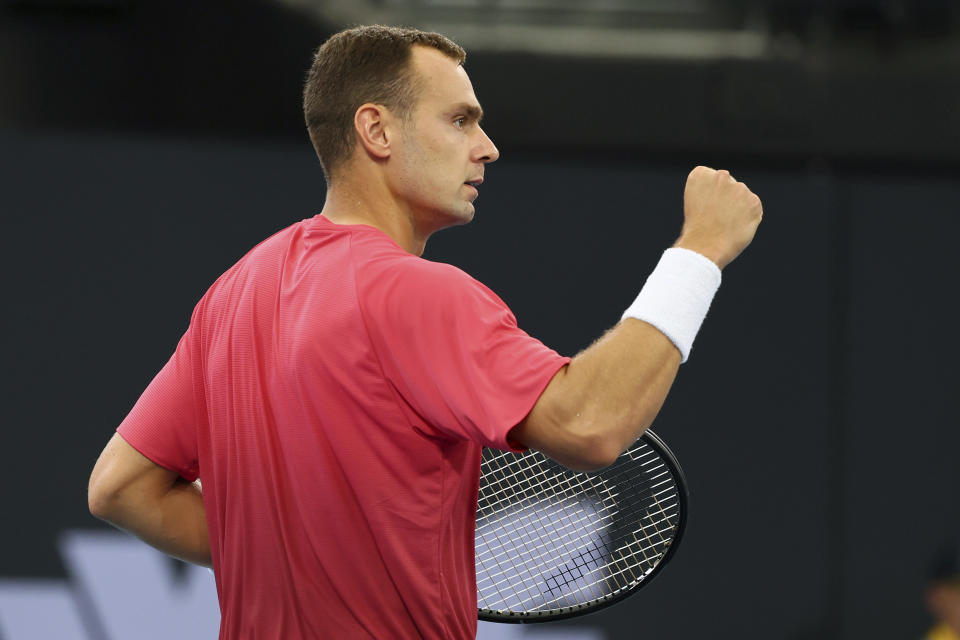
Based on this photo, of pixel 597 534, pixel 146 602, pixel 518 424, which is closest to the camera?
pixel 518 424

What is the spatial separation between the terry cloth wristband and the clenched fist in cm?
3

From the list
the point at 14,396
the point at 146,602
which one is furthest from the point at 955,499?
the point at 14,396

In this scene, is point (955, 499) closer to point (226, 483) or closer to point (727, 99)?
point (727, 99)

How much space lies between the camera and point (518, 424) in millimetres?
1327

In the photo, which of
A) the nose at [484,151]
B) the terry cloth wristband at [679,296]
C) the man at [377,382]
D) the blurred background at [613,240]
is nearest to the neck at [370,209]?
the man at [377,382]

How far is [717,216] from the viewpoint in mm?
1482

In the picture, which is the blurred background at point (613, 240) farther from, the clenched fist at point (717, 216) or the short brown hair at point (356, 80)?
the clenched fist at point (717, 216)

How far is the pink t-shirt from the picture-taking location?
4.42ft

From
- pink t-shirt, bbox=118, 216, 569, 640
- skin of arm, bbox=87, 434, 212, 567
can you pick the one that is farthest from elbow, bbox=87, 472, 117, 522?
pink t-shirt, bbox=118, 216, 569, 640

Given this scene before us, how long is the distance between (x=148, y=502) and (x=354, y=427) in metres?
0.44

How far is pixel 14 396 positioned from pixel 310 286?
3.16m

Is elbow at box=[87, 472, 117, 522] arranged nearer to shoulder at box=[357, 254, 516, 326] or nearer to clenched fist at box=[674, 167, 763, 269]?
shoulder at box=[357, 254, 516, 326]

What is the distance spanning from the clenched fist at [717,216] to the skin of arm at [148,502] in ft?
2.54

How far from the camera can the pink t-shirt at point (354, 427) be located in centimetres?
135
